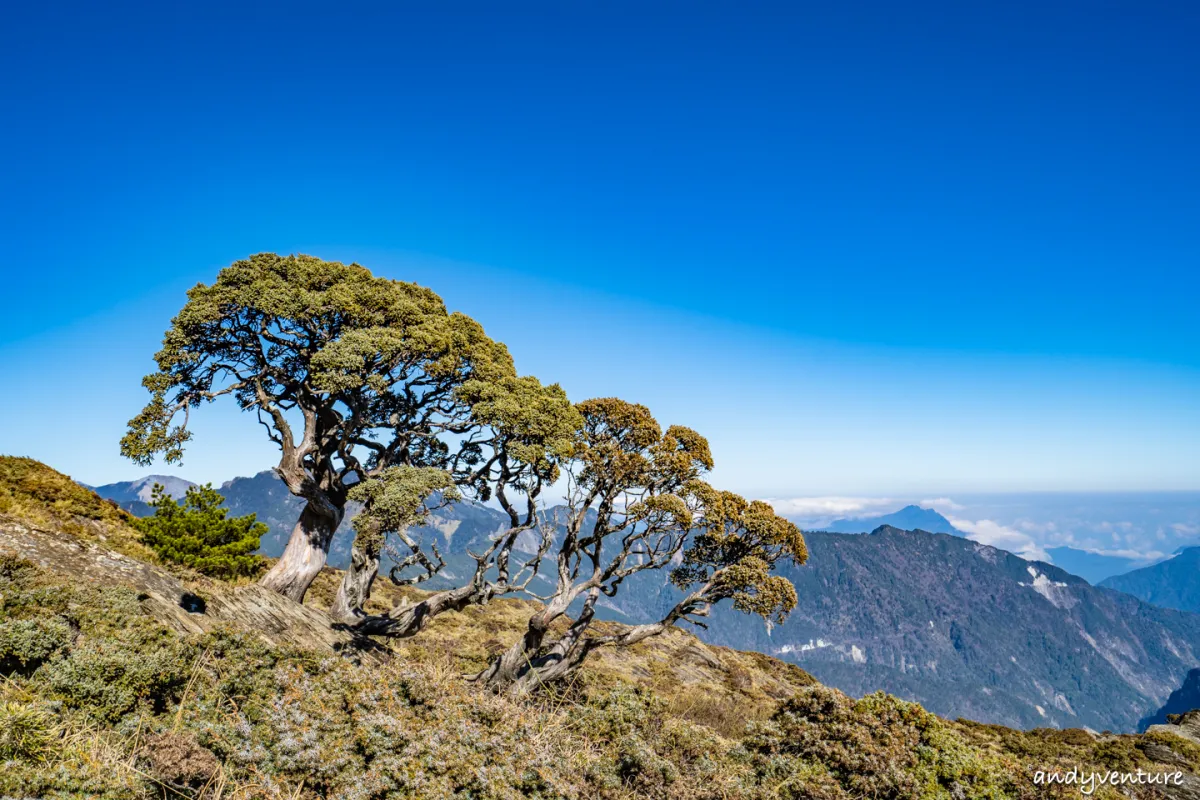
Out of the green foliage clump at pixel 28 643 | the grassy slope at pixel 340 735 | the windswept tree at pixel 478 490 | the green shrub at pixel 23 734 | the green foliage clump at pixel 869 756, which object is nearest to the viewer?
the green shrub at pixel 23 734

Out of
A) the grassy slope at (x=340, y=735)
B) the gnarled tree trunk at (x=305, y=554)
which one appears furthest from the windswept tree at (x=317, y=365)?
the grassy slope at (x=340, y=735)

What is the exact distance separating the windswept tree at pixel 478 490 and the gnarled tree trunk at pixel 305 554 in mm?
1203

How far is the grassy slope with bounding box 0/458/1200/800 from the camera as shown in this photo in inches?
249

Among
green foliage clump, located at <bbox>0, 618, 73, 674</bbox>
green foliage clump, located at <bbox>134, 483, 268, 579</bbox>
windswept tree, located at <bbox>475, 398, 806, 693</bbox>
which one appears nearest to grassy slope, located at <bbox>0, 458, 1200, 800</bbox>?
green foliage clump, located at <bbox>0, 618, 73, 674</bbox>

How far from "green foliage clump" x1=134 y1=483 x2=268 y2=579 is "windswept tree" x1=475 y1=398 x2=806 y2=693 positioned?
34.8 ft

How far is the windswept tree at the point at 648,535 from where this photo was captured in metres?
20.0

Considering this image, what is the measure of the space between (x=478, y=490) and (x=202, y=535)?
1036 cm

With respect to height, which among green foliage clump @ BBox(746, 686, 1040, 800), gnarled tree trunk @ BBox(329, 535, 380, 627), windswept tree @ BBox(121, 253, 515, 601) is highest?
windswept tree @ BBox(121, 253, 515, 601)

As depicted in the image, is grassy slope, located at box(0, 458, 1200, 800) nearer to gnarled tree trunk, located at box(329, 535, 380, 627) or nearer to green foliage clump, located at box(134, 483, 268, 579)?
gnarled tree trunk, located at box(329, 535, 380, 627)

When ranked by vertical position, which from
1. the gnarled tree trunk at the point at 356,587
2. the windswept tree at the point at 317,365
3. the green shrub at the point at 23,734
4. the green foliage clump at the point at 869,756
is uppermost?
the windswept tree at the point at 317,365

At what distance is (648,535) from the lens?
68.6 ft

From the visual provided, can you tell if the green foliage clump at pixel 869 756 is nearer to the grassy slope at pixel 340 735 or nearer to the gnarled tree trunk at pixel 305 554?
the grassy slope at pixel 340 735

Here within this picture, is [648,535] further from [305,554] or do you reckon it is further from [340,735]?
[340,735]

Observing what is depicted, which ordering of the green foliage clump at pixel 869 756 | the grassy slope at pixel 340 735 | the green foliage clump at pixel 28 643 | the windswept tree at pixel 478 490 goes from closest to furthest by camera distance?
the grassy slope at pixel 340 735 → the green foliage clump at pixel 28 643 → the green foliage clump at pixel 869 756 → the windswept tree at pixel 478 490
